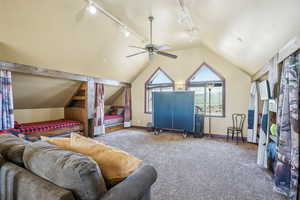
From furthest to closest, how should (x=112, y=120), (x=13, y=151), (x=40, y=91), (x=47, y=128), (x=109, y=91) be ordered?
(x=109, y=91), (x=112, y=120), (x=40, y=91), (x=47, y=128), (x=13, y=151)

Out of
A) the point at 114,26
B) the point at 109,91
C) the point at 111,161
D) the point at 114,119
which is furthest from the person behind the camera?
the point at 109,91

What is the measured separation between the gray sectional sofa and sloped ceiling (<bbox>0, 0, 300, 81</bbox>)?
2.40m

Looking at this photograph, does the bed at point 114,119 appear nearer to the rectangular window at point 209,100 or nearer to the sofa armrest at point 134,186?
the rectangular window at point 209,100

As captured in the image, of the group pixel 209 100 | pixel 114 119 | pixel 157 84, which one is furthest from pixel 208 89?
pixel 114 119

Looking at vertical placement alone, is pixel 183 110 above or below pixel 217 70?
below

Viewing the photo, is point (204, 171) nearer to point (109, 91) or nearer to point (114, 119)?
point (114, 119)

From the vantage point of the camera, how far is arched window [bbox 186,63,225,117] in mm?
5227

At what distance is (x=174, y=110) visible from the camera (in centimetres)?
533

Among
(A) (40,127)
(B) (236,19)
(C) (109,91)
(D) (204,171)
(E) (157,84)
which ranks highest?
(B) (236,19)

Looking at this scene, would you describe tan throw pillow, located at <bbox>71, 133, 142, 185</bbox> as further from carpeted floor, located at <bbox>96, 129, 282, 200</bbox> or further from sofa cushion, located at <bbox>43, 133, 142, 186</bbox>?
carpeted floor, located at <bbox>96, 129, 282, 200</bbox>

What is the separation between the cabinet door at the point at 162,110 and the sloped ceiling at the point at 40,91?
285cm

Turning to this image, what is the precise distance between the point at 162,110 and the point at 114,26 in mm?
3203

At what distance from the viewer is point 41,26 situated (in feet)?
9.74

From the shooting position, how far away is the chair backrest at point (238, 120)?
4.86 m
